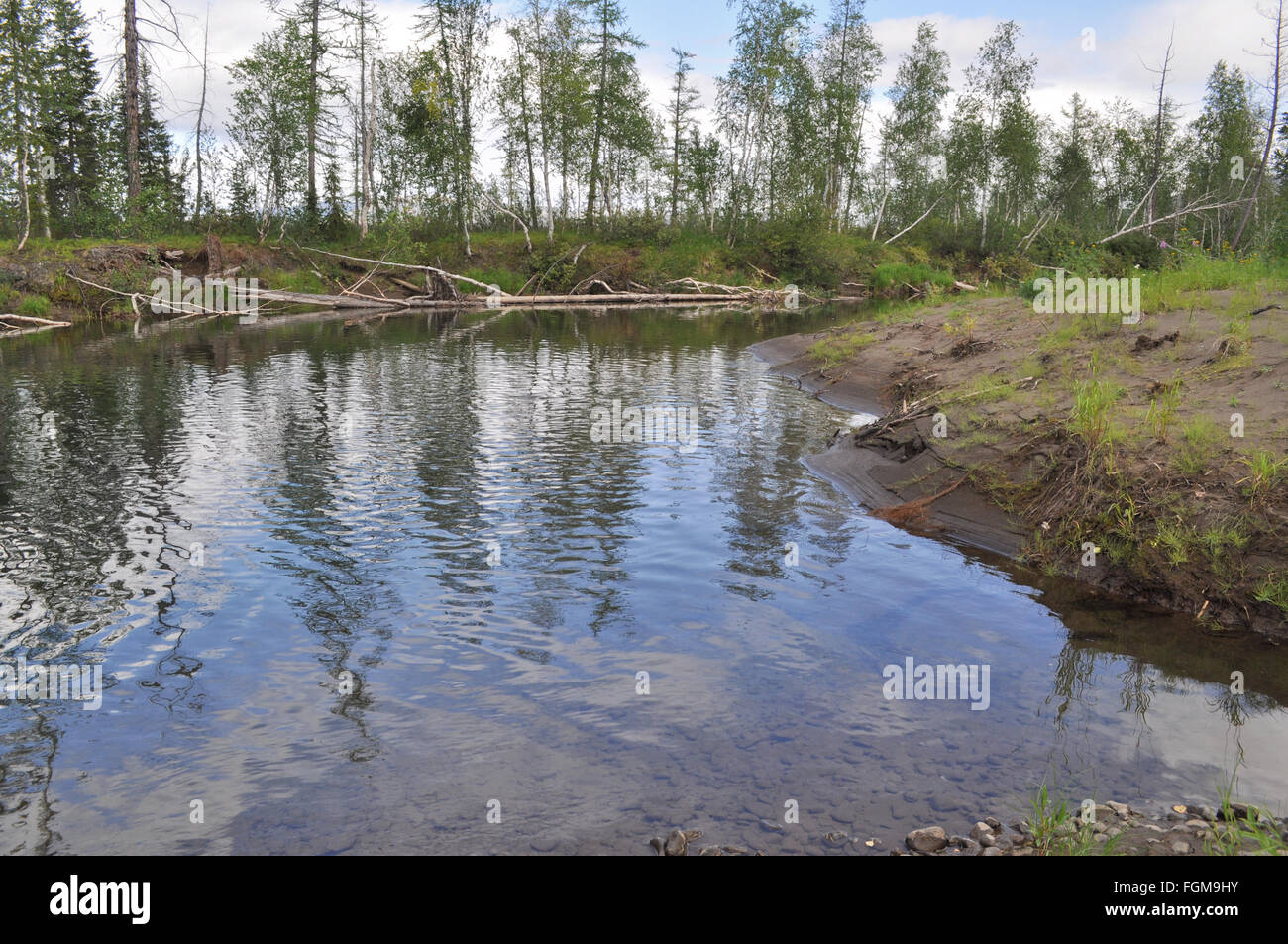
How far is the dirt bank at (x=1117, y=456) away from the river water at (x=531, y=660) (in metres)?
0.68

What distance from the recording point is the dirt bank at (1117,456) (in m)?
9.06

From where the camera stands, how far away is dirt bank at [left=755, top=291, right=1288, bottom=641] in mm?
9062

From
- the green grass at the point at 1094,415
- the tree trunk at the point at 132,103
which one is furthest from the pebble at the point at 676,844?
the tree trunk at the point at 132,103

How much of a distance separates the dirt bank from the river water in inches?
26.8

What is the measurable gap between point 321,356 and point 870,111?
58277mm

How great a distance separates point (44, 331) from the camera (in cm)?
3197

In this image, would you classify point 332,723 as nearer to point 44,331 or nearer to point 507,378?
point 507,378

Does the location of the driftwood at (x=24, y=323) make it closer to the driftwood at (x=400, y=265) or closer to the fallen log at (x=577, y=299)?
the driftwood at (x=400, y=265)

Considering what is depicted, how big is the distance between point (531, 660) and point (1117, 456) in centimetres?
753

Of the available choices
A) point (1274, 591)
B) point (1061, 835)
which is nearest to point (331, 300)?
point (1274, 591)

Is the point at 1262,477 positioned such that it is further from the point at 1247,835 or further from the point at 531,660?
the point at 531,660

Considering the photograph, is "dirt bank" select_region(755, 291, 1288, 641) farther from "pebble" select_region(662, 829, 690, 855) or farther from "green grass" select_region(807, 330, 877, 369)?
"pebble" select_region(662, 829, 690, 855)

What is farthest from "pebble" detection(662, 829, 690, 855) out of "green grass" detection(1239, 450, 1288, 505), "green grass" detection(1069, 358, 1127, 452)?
"green grass" detection(1069, 358, 1127, 452)

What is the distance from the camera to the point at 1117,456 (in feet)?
34.6
